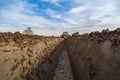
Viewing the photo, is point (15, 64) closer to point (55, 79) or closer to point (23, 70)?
point (23, 70)

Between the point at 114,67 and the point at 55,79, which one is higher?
the point at 114,67

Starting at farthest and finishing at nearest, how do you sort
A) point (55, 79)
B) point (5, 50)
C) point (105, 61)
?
point (55, 79)
point (5, 50)
point (105, 61)

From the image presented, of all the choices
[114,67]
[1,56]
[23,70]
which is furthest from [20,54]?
[114,67]

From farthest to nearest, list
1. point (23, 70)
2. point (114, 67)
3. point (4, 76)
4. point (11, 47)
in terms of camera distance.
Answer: point (23, 70)
point (11, 47)
point (4, 76)
point (114, 67)

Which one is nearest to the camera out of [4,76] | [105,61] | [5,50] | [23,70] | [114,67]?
[114,67]

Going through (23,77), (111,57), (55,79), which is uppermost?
(111,57)

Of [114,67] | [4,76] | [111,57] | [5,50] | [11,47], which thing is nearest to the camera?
[114,67]

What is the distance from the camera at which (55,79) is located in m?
12.4

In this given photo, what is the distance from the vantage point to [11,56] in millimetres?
5965

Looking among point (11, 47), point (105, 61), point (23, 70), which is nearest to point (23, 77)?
point (23, 70)

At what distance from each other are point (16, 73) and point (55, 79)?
6.77 metres

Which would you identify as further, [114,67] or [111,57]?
[111,57]

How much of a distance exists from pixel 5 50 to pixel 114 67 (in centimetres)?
328

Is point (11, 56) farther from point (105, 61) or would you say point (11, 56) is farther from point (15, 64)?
point (105, 61)
